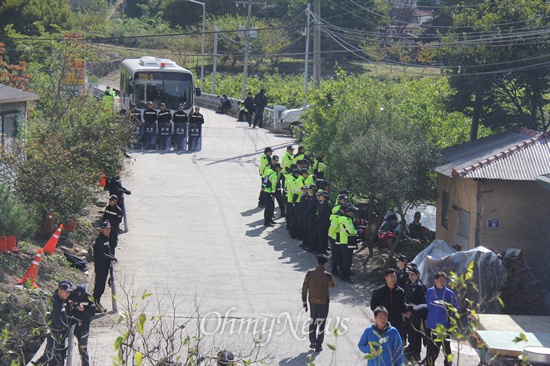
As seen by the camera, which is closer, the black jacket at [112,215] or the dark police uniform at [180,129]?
the black jacket at [112,215]

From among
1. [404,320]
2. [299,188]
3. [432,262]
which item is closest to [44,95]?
A: [299,188]

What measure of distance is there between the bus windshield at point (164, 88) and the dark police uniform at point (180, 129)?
1352mm

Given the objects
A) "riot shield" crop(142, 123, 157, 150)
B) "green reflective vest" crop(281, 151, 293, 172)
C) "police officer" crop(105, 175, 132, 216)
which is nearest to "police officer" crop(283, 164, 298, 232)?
"green reflective vest" crop(281, 151, 293, 172)

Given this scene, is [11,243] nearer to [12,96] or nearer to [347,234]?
[12,96]

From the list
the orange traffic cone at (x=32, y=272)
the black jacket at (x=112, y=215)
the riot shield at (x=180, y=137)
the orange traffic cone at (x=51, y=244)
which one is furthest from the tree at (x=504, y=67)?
the orange traffic cone at (x=32, y=272)

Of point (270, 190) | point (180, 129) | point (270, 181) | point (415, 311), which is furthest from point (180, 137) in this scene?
point (415, 311)

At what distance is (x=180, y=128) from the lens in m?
31.4

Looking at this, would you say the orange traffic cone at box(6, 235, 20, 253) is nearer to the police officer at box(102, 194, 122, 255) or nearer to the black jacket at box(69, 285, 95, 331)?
the police officer at box(102, 194, 122, 255)

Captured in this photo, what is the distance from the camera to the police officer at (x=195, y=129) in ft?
102

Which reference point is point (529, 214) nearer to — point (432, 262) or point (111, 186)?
point (432, 262)

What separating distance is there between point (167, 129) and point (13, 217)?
53.1ft

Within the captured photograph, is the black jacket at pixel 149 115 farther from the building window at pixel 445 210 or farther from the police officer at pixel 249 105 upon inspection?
the building window at pixel 445 210

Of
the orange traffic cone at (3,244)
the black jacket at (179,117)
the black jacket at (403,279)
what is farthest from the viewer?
the black jacket at (179,117)

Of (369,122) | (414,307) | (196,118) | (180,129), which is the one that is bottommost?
(414,307)
